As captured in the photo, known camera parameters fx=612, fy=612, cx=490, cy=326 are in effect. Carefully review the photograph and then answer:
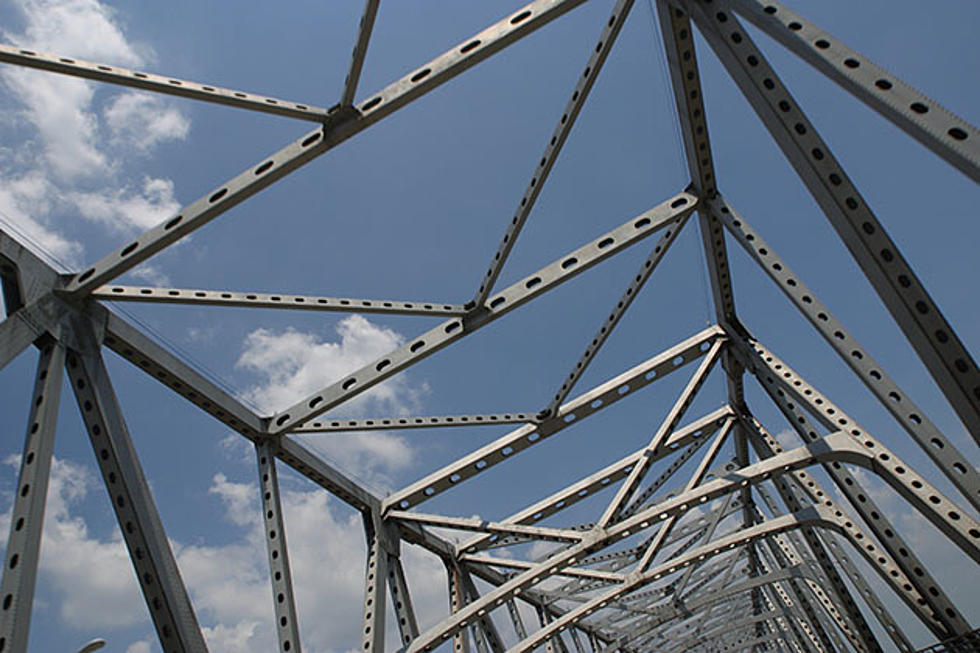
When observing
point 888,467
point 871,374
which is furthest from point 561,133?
point 888,467

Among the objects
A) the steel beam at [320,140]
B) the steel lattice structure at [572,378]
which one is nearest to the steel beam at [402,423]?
the steel lattice structure at [572,378]

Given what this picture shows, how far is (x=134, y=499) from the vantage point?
620cm

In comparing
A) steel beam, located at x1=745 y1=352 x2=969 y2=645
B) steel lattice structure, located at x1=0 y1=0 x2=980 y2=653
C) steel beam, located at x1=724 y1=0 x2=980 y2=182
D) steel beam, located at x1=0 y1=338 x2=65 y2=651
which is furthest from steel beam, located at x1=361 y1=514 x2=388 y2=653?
steel beam, located at x1=724 y1=0 x2=980 y2=182

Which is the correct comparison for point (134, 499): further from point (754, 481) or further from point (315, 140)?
point (754, 481)

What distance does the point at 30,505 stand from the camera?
5.19 meters

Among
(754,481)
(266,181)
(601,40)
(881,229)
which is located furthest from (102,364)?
(754,481)

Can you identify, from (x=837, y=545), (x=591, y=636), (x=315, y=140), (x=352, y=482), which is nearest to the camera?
(x=315, y=140)

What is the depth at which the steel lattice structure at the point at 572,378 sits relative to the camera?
14.3ft

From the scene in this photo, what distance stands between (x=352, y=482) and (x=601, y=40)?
26.4ft

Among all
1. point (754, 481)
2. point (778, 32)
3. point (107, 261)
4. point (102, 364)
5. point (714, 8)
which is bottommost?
point (754, 481)

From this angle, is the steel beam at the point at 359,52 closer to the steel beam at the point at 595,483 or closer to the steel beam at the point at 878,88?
the steel beam at the point at 878,88

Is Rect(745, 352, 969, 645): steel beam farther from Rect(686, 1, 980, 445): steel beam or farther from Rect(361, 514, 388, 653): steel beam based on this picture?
Rect(361, 514, 388, 653): steel beam

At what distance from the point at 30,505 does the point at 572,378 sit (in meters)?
7.08

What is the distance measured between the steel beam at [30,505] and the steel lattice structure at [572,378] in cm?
2
